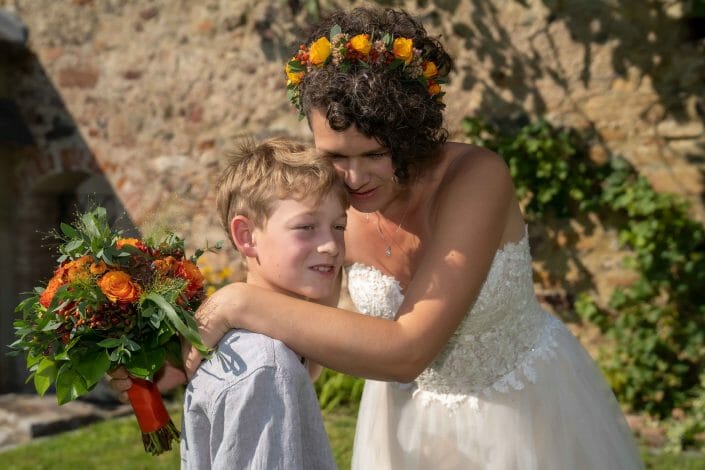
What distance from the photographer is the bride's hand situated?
1.81 meters

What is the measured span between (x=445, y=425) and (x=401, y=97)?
3.14 ft

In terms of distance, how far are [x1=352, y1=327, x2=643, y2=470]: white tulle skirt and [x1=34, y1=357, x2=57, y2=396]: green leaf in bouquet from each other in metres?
1.03

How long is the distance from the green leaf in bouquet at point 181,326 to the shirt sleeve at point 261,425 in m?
0.12

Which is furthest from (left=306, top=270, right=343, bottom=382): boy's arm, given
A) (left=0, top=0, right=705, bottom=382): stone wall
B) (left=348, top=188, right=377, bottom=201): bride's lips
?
(left=0, top=0, right=705, bottom=382): stone wall

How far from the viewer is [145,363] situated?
1.85 m

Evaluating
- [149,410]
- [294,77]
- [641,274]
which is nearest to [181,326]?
[149,410]

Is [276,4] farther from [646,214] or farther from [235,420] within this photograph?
[235,420]

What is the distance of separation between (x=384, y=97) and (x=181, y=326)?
2.42ft

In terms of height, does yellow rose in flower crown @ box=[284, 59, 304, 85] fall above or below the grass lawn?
above

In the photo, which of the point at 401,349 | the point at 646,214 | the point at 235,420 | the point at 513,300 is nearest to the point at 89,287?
the point at 235,420

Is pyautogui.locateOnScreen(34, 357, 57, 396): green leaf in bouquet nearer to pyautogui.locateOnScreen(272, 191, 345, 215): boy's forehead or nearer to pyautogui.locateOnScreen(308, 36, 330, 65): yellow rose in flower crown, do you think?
pyautogui.locateOnScreen(272, 191, 345, 215): boy's forehead

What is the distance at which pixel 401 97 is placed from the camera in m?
2.03

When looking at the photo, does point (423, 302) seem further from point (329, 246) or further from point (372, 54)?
point (372, 54)

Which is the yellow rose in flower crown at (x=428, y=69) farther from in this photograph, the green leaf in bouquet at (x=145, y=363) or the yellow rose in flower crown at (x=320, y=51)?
the green leaf in bouquet at (x=145, y=363)
